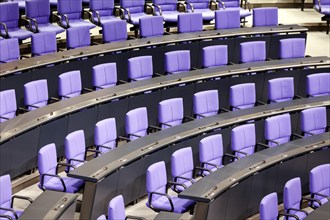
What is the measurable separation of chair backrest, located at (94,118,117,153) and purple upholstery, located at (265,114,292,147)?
1445mm

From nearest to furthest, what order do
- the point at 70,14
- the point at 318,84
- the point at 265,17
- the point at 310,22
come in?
the point at 318,84 → the point at 70,14 → the point at 265,17 → the point at 310,22

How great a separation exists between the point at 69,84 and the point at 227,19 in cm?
293

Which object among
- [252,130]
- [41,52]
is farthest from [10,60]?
[252,130]

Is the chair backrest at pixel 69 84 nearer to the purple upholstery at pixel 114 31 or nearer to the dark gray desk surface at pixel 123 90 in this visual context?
the dark gray desk surface at pixel 123 90

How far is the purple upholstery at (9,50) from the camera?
781 centimetres

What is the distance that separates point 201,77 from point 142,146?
174 cm

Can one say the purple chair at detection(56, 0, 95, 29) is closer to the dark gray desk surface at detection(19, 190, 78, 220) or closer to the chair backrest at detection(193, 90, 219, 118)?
the chair backrest at detection(193, 90, 219, 118)

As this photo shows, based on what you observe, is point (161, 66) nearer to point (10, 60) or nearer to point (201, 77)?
point (201, 77)

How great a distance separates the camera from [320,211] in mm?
5523

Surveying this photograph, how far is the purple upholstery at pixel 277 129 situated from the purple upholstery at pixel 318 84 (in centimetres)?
108

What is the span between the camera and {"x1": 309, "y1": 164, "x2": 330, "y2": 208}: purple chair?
6285 mm

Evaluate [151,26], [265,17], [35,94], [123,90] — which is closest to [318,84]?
[265,17]

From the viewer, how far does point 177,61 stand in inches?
330

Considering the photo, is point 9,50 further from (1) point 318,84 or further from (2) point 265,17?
(2) point 265,17
